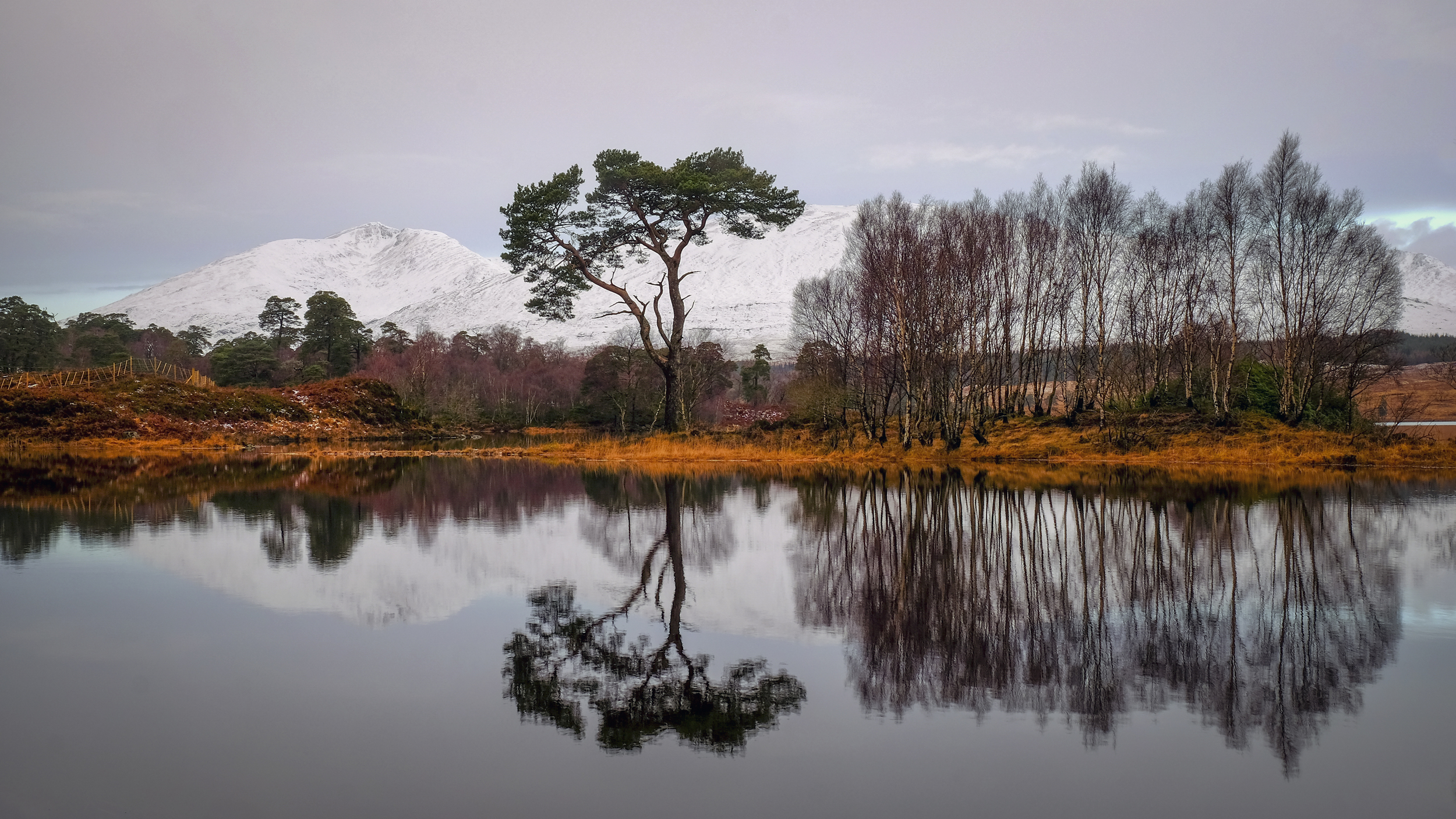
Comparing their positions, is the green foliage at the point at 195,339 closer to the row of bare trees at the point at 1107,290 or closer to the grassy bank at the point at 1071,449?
the grassy bank at the point at 1071,449

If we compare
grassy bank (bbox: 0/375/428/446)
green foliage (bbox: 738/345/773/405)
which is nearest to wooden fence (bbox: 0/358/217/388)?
grassy bank (bbox: 0/375/428/446)

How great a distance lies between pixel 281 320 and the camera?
11519cm

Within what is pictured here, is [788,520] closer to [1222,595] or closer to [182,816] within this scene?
[1222,595]

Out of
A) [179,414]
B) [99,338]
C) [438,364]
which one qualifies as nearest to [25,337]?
[99,338]

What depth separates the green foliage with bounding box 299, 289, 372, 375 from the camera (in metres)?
96.2

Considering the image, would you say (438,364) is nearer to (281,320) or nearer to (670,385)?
(281,320)

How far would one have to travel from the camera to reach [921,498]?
1886cm

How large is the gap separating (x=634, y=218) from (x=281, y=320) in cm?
9505

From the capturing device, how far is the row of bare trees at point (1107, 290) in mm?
31781

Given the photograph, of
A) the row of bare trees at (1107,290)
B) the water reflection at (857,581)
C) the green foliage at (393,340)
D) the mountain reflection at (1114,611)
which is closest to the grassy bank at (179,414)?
the water reflection at (857,581)

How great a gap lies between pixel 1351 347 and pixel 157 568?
134 ft

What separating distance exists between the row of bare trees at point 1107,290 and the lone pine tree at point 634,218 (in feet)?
15.6

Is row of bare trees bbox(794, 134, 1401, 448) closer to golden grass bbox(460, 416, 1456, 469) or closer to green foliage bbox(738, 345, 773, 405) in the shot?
golden grass bbox(460, 416, 1456, 469)

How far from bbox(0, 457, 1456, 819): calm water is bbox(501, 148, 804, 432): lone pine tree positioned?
73.9 feet
